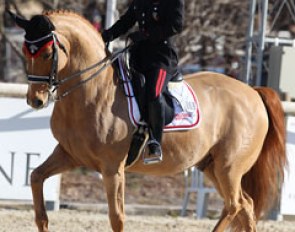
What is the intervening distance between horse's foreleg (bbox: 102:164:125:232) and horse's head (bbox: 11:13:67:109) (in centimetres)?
80

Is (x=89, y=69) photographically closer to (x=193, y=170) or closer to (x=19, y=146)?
(x=19, y=146)

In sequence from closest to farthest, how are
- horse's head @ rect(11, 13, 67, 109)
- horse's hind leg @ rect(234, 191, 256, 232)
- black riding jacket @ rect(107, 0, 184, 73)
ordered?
horse's head @ rect(11, 13, 67, 109), black riding jacket @ rect(107, 0, 184, 73), horse's hind leg @ rect(234, 191, 256, 232)

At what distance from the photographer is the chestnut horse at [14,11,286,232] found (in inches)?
275

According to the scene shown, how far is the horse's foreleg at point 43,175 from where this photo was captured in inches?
280

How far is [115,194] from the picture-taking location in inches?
278

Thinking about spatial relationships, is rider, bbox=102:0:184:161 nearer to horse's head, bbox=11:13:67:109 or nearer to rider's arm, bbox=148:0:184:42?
rider's arm, bbox=148:0:184:42

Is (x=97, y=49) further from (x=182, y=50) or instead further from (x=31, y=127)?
(x=182, y=50)

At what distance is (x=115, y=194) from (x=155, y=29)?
133cm

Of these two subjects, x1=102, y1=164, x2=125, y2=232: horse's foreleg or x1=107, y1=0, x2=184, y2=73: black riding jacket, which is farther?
x1=107, y1=0, x2=184, y2=73: black riding jacket

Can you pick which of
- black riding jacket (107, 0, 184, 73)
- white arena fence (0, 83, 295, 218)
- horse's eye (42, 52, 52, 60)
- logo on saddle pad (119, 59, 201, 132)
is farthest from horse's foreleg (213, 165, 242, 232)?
horse's eye (42, 52, 52, 60)

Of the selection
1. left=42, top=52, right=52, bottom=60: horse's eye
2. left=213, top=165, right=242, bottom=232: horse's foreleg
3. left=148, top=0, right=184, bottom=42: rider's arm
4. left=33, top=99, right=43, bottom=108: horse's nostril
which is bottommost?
left=213, top=165, right=242, bottom=232: horse's foreleg

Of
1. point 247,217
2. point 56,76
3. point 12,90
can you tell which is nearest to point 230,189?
point 247,217

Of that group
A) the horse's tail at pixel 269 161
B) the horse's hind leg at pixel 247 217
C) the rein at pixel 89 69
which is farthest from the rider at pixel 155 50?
the horse's tail at pixel 269 161

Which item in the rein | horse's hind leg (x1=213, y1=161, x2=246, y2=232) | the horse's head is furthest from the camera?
horse's hind leg (x1=213, y1=161, x2=246, y2=232)
